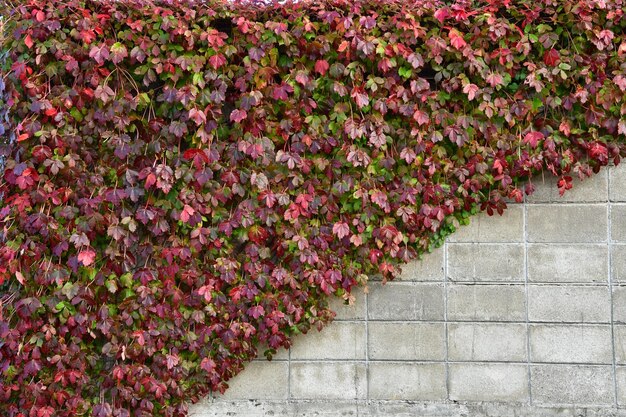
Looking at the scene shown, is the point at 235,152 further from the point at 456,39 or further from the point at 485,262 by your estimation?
the point at 485,262

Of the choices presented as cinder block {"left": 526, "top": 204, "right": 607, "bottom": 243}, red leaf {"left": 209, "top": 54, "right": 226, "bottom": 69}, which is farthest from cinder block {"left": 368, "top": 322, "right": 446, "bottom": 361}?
red leaf {"left": 209, "top": 54, "right": 226, "bottom": 69}

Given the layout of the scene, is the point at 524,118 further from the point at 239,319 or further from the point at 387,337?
the point at 239,319

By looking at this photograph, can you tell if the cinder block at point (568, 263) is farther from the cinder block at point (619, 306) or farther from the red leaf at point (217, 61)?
the red leaf at point (217, 61)

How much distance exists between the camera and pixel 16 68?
3.37 metres

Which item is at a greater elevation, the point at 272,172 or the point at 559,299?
the point at 272,172

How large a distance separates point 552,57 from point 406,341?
1.66m

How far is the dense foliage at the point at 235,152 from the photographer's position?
3.40 metres

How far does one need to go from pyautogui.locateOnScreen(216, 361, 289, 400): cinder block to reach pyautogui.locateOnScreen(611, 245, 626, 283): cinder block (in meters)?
1.81

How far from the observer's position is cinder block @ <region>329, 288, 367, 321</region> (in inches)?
144

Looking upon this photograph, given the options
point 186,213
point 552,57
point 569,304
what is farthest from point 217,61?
point 569,304

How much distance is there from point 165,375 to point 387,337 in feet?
3.89

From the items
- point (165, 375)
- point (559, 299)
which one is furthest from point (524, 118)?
point (165, 375)

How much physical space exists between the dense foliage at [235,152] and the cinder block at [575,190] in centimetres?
9

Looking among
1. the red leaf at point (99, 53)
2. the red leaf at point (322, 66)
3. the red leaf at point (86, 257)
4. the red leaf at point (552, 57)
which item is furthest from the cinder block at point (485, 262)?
the red leaf at point (99, 53)
